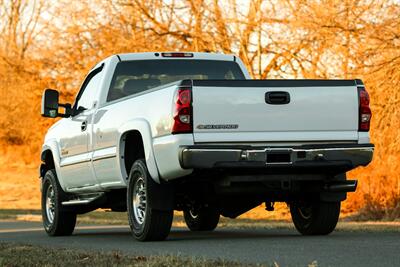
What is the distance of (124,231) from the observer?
1582 centimetres

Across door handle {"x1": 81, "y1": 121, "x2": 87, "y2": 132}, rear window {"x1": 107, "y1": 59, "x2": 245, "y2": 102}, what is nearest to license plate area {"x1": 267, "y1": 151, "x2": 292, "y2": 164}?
rear window {"x1": 107, "y1": 59, "x2": 245, "y2": 102}

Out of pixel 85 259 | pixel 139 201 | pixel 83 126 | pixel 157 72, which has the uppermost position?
pixel 157 72

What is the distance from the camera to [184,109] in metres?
10.9

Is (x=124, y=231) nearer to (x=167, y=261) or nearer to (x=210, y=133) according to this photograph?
(x=210, y=133)

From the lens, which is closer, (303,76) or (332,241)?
(332,241)

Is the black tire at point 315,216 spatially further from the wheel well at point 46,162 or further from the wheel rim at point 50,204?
the wheel well at point 46,162

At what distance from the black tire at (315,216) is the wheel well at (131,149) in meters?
2.11

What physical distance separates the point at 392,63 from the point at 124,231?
9.16 meters

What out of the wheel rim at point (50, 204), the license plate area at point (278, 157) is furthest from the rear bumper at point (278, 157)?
the wheel rim at point (50, 204)

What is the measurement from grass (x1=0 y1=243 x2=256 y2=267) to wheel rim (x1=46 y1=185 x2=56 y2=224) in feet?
12.1

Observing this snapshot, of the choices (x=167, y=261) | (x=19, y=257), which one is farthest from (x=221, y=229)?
(x=167, y=261)

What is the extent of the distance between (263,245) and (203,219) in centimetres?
405

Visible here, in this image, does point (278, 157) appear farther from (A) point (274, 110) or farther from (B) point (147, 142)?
(B) point (147, 142)

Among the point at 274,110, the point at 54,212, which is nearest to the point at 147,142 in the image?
the point at 274,110
